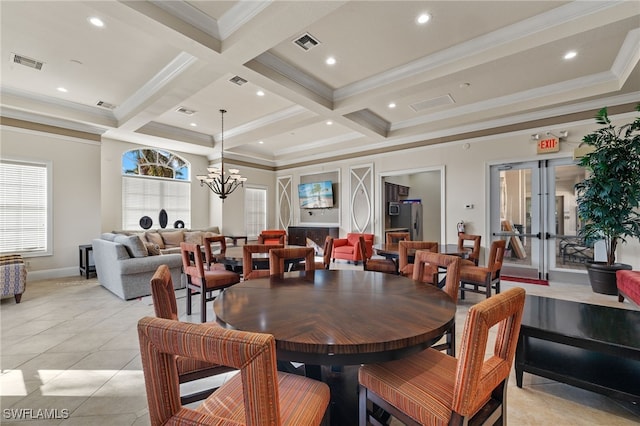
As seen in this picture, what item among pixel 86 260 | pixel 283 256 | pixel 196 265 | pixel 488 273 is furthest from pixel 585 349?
pixel 86 260

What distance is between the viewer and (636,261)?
434cm

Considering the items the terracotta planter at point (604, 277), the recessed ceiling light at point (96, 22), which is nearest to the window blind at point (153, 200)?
the recessed ceiling light at point (96, 22)

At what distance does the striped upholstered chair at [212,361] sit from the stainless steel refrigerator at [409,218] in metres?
7.10

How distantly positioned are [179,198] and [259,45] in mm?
5823

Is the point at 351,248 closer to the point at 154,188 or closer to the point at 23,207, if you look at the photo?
the point at 154,188

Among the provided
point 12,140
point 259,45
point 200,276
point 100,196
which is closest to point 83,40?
point 259,45

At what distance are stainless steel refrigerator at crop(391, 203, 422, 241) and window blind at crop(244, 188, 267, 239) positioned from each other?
13.5ft

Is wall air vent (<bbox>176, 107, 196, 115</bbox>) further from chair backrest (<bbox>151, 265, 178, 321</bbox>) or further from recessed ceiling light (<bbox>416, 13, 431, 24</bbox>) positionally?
chair backrest (<bbox>151, 265, 178, 321</bbox>)

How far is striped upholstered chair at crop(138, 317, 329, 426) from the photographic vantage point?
0.69 meters

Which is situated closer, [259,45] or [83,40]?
[259,45]

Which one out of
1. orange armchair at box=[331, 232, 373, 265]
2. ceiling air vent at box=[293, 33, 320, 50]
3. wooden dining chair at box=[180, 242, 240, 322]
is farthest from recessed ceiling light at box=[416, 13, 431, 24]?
orange armchair at box=[331, 232, 373, 265]

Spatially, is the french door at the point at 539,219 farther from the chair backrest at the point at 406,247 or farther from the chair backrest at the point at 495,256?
the chair backrest at the point at 406,247

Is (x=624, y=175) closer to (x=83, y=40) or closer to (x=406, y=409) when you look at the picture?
(x=406, y=409)

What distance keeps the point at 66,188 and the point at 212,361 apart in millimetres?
6629
